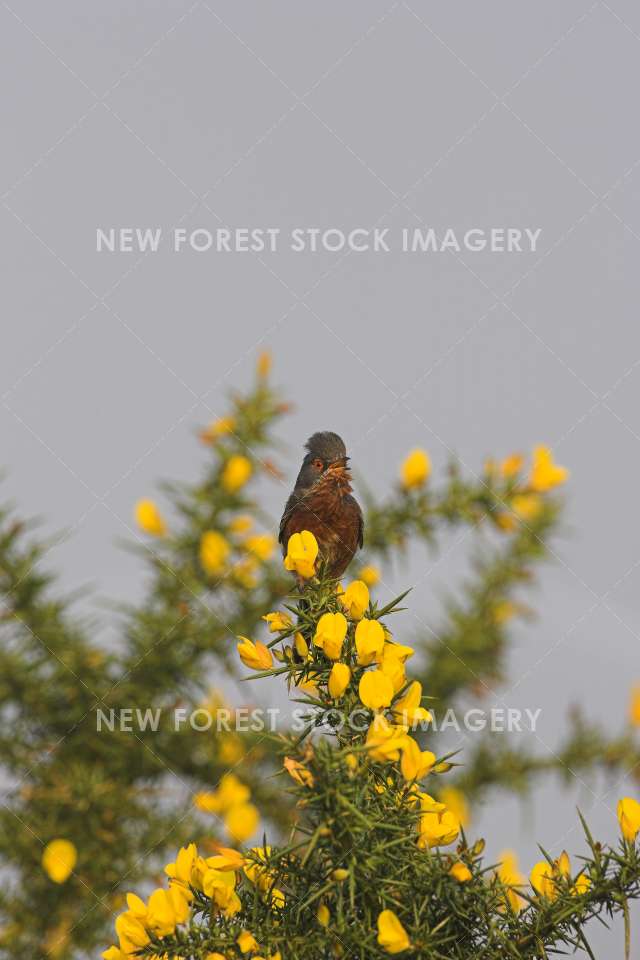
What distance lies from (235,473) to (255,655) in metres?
2.32

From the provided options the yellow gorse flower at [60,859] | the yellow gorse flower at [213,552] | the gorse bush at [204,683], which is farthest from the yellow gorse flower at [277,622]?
the yellow gorse flower at [60,859]

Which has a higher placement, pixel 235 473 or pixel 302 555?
pixel 235 473

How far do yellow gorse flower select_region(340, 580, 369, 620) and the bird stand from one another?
1044 mm

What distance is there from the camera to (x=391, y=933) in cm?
195

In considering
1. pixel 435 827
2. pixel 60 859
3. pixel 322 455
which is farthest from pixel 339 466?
pixel 60 859

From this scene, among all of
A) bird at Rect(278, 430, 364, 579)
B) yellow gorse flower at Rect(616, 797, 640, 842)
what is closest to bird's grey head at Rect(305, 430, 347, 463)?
bird at Rect(278, 430, 364, 579)

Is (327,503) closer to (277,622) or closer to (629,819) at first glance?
(277,622)

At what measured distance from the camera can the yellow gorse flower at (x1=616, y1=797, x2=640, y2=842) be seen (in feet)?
6.97

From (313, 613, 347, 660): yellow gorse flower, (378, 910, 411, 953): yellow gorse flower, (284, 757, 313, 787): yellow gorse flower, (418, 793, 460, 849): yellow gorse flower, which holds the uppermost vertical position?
(313, 613, 347, 660): yellow gorse flower

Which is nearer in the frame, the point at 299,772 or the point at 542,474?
the point at 299,772

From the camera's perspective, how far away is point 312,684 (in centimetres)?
236

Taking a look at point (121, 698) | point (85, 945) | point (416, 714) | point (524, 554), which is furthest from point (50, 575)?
point (416, 714)

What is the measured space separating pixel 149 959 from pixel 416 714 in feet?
2.60

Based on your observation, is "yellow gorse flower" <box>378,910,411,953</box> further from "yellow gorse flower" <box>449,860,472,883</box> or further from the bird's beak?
the bird's beak
